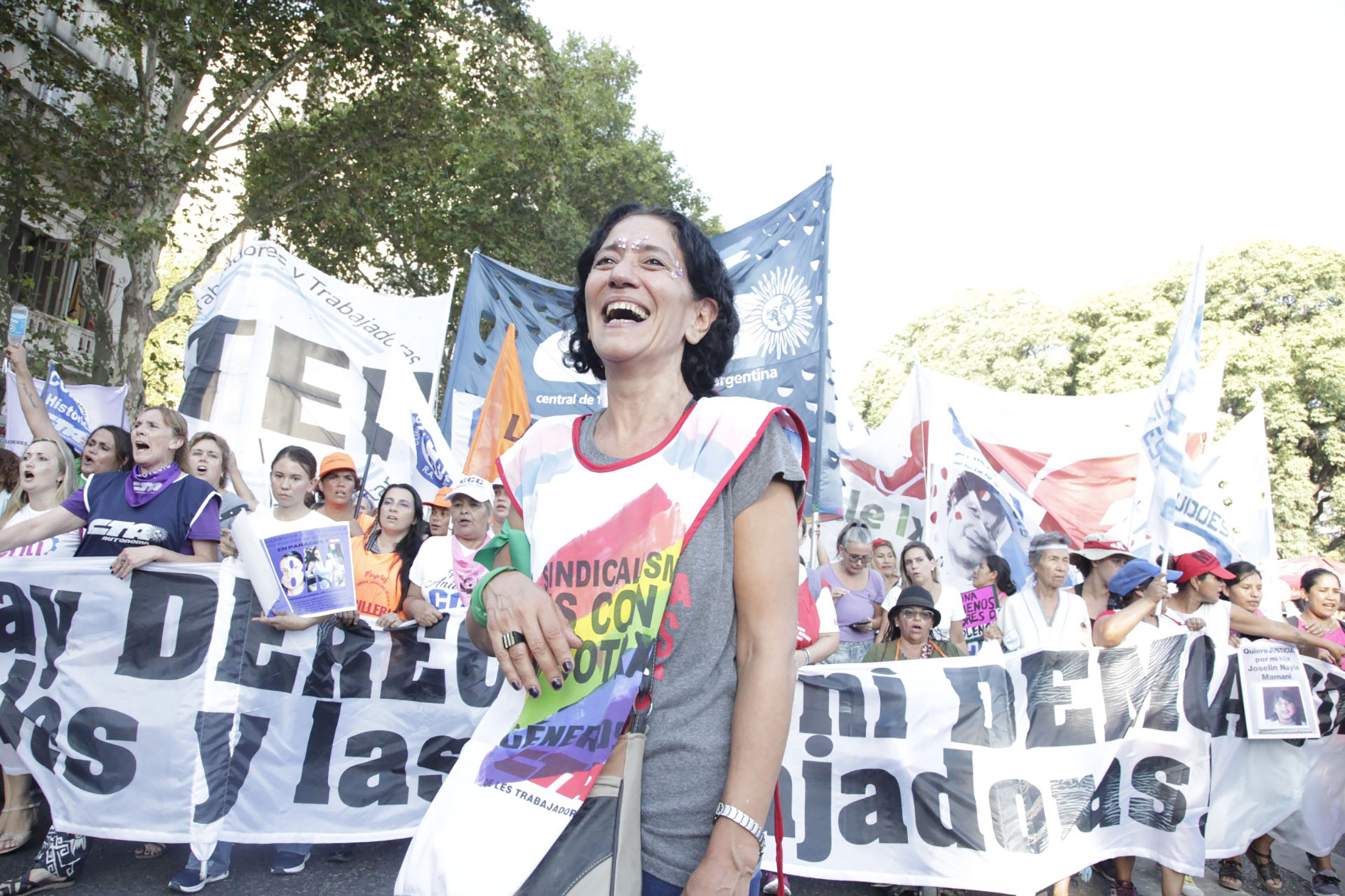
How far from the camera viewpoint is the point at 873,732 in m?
4.63

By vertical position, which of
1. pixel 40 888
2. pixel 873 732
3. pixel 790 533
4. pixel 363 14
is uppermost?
pixel 363 14

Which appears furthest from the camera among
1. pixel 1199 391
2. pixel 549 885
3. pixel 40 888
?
pixel 1199 391

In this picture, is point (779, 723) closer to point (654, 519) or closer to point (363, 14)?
point (654, 519)

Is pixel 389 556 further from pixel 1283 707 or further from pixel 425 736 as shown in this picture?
pixel 1283 707

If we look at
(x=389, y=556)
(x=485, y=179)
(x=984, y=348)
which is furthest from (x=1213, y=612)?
(x=984, y=348)

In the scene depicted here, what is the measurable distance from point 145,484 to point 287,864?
1.83 m

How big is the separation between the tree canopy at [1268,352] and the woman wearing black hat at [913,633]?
2004 centimetres

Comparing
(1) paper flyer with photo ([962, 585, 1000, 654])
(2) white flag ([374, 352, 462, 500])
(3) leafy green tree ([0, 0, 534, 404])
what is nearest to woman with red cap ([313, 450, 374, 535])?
(2) white flag ([374, 352, 462, 500])

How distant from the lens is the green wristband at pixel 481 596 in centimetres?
149

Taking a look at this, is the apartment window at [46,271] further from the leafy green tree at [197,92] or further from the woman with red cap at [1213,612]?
the woman with red cap at [1213,612]

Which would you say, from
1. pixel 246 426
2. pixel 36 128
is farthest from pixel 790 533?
pixel 36 128

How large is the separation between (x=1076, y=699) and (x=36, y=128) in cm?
1346

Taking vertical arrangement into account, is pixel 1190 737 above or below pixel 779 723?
below

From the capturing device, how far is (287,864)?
436 cm
